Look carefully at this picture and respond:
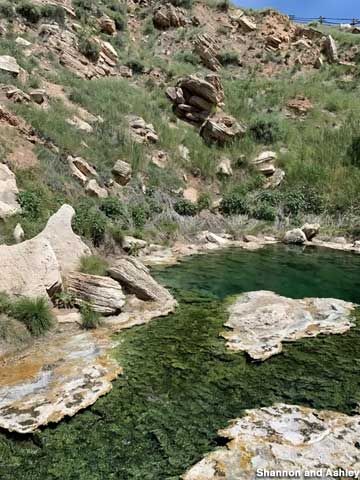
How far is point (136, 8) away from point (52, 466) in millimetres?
33636

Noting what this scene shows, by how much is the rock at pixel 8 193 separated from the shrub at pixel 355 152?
15.9 m

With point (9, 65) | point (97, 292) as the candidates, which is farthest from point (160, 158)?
point (97, 292)

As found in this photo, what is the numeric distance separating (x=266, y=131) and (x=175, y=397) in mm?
20548

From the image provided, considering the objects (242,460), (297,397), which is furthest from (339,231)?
(242,460)

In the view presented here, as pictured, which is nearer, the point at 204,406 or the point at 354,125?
the point at 204,406

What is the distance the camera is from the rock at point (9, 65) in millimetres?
18078

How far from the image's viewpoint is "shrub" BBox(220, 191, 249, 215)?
64.1 ft

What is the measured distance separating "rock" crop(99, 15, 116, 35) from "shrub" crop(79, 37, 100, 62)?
3.68 metres

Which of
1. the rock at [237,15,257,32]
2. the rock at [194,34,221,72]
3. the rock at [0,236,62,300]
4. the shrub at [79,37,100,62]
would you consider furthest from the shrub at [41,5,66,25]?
the rock at [0,236,62,300]

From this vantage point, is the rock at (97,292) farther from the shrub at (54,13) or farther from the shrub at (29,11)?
the shrub at (54,13)

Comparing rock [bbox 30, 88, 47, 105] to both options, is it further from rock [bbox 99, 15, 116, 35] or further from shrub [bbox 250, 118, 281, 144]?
rock [bbox 99, 15, 116, 35]

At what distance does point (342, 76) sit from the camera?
3041cm

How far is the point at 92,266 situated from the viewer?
8992 millimetres

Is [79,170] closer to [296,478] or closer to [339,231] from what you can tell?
[339,231]
